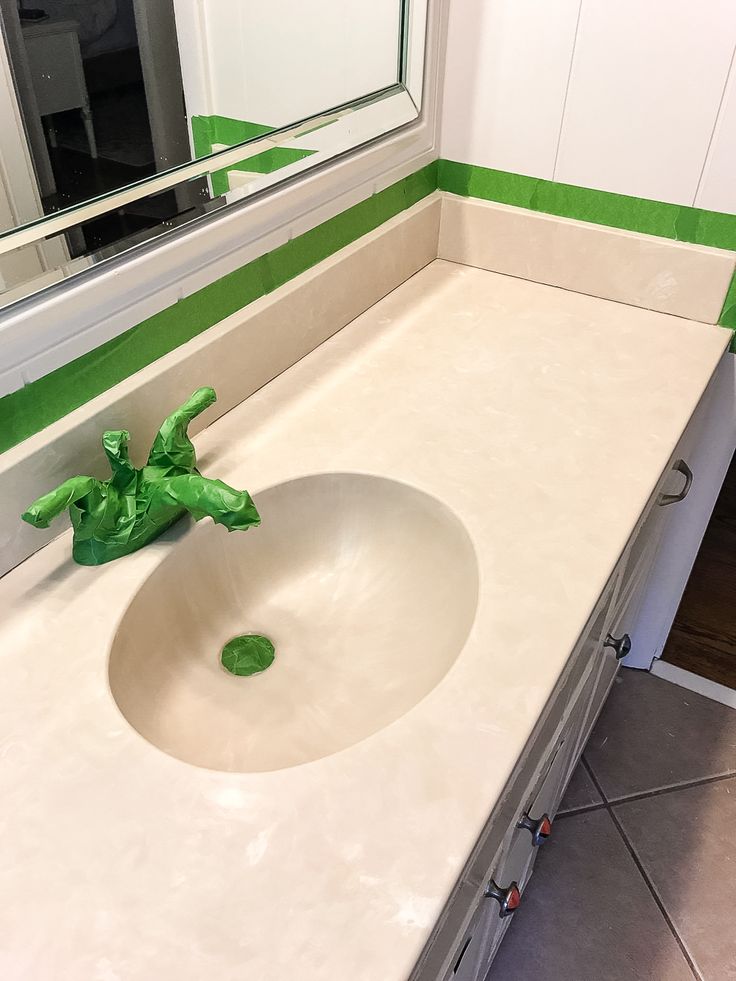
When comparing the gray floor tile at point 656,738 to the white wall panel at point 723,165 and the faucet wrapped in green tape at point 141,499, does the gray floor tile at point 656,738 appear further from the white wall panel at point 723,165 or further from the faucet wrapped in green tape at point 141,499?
the faucet wrapped in green tape at point 141,499

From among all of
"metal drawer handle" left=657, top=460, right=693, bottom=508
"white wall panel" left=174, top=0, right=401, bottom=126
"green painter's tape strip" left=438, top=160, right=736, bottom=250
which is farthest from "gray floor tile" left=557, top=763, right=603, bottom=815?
"white wall panel" left=174, top=0, right=401, bottom=126

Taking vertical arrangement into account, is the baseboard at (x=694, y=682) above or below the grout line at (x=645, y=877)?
above

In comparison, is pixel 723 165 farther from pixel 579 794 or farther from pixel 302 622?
pixel 579 794

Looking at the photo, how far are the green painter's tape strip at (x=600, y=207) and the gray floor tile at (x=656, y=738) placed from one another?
0.82m

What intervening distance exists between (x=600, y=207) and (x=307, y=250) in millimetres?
454

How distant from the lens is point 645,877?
1.42 meters

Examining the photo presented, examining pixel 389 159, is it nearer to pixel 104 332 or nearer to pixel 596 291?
pixel 596 291

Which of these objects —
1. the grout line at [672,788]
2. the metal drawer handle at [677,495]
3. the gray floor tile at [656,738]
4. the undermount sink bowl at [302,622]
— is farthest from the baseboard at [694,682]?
the undermount sink bowl at [302,622]

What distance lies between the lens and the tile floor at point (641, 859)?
1.32 meters

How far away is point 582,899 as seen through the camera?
140cm

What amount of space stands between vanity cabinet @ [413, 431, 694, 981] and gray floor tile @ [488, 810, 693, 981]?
0.22 meters

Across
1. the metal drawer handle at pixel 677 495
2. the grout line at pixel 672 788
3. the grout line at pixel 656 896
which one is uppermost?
the metal drawer handle at pixel 677 495

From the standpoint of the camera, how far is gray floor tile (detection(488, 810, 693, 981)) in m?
1.31

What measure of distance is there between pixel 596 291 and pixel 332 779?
0.93 metres
